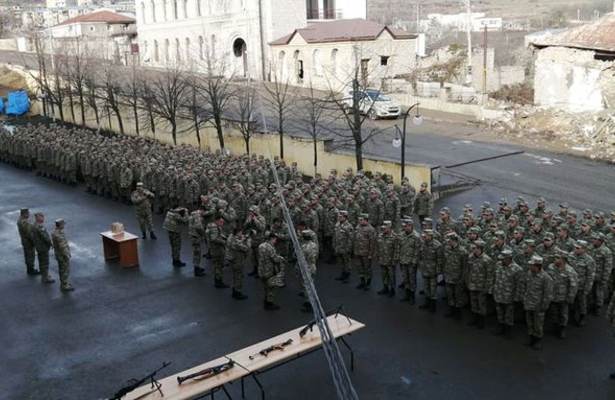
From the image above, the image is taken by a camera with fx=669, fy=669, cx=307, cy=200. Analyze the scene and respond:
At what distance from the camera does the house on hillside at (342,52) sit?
47.6 m

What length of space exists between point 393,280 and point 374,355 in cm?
268

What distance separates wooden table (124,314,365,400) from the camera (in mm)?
8305

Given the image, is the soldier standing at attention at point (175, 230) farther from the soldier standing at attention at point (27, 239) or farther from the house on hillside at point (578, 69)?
the house on hillside at point (578, 69)

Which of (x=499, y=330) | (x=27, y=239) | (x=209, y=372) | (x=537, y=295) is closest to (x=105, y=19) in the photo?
(x=27, y=239)

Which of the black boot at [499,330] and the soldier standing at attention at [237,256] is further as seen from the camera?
the soldier standing at attention at [237,256]

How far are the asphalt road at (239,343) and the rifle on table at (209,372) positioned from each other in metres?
0.91

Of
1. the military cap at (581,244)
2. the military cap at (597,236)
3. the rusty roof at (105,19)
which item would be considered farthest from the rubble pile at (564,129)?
the rusty roof at (105,19)

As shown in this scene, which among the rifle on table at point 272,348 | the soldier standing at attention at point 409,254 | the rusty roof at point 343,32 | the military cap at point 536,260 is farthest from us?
the rusty roof at point 343,32

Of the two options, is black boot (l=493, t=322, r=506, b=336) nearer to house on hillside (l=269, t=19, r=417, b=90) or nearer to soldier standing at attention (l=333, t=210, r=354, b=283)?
soldier standing at attention (l=333, t=210, r=354, b=283)

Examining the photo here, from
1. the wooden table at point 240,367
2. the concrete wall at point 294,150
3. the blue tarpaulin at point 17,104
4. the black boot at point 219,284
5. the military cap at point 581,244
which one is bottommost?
the black boot at point 219,284

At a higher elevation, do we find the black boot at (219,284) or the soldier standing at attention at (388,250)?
the soldier standing at attention at (388,250)

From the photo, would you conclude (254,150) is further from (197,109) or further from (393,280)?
(393,280)

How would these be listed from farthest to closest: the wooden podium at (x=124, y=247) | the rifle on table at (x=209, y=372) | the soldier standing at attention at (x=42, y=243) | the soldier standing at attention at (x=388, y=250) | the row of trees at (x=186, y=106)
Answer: the row of trees at (x=186, y=106)
the wooden podium at (x=124, y=247)
the soldier standing at attention at (x=42, y=243)
the soldier standing at attention at (x=388, y=250)
the rifle on table at (x=209, y=372)

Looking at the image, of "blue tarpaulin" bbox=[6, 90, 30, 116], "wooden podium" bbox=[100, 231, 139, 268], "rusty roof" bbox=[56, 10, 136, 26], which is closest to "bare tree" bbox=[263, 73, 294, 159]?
"wooden podium" bbox=[100, 231, 139, 268]
